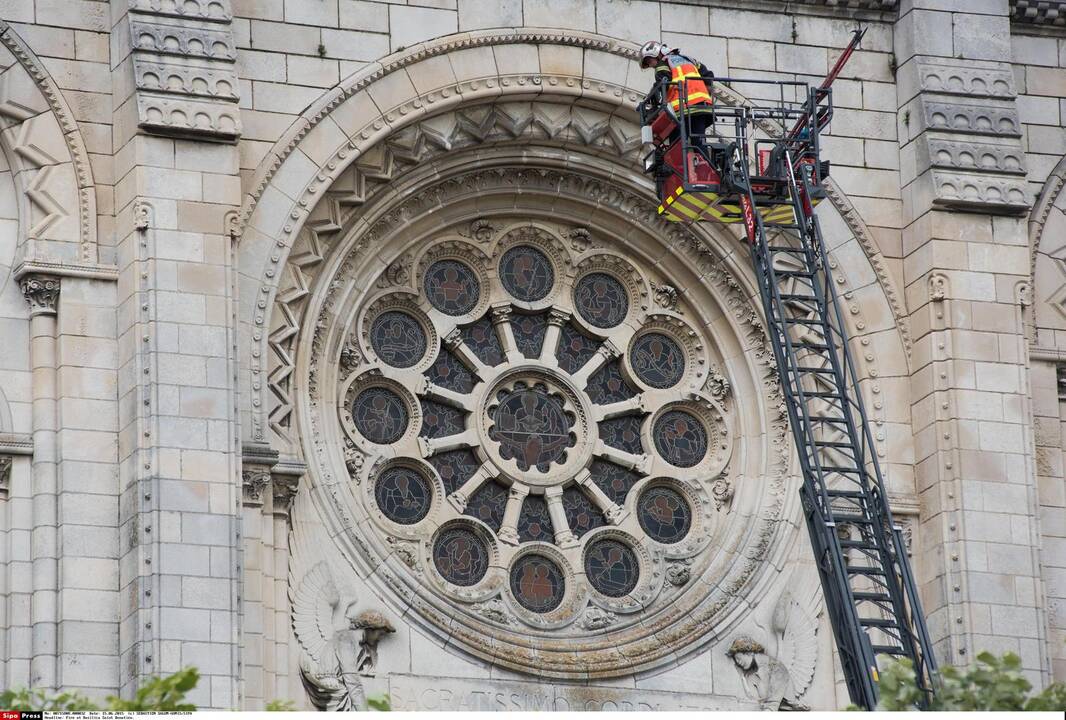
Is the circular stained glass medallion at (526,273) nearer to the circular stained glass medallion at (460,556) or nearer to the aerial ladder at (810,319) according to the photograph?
the aerial ladder at (810,319)

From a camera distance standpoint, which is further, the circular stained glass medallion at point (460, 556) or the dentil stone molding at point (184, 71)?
the circular stained glass medallion at point (460, 556)

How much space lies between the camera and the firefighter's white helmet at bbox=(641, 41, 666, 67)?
105 ft

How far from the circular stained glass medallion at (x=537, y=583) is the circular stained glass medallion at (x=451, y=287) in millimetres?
2539

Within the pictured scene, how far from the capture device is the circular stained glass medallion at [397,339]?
32.7 meters

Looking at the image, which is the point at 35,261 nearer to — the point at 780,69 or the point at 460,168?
the point at 460,168

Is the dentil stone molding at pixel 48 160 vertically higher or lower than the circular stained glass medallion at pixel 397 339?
higher

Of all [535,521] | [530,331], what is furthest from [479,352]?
[535,521]

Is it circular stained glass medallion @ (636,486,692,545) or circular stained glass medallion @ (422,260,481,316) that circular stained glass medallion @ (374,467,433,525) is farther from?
circular stained glass medallion @ (636,486,692,545)

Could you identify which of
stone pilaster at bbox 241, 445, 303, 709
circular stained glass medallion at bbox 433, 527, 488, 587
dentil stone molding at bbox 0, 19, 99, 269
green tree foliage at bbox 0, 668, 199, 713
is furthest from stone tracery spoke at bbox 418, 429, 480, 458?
green tree foliage at bbox 0, 668, 199, 713

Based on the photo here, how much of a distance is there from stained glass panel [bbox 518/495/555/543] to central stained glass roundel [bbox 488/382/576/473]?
0.34 metres

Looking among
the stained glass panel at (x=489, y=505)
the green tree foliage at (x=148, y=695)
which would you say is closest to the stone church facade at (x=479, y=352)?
the stained glass panel at (x=489, y=505)

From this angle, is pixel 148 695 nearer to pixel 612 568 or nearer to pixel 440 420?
pixel 440 420

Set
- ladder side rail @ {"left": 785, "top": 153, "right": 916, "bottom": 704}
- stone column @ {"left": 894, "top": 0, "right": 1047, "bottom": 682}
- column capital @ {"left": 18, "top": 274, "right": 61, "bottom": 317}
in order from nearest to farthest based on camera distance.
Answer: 1. column capital @ {"left": 18, "top": 274, "right": 61, "bottom": 317}
2. ladder side rail @ {"left": 785, "top": 153, "right": 916, "bottom": 704}
3. stone column @ {"left": 894, "top": 0, "right": 1047, "bottom": 682}

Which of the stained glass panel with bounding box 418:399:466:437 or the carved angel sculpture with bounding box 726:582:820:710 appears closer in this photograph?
the carved angel sculpture with bounding box 726:582:820:710
